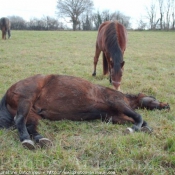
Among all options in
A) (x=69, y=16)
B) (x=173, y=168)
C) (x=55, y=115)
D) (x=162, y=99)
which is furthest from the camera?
(x=69, y=16)

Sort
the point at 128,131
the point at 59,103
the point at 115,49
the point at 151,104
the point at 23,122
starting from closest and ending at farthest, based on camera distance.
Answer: the point at 23,122 < the point at 128,131 < the point at 59,103 < the point at 151,104 < the point at 115,49

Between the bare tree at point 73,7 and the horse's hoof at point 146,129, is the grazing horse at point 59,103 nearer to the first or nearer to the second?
the horse's hoof at point 146,129

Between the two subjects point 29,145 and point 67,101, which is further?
point 67,101

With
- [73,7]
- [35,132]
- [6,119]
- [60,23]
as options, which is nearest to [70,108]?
[35,132]

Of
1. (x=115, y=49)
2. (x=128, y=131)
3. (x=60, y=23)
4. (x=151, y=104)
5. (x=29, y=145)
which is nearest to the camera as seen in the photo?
(x=29, y=145)

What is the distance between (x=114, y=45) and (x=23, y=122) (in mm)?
3489

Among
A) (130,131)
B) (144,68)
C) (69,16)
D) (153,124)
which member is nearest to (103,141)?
(130,131)

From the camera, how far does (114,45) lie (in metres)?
5.79

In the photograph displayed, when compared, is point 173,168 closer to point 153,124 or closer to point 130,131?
point 130,131

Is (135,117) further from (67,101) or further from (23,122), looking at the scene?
(23,122)

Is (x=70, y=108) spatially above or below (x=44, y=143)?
above

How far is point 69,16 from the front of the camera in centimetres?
5853

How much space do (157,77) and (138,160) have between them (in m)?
5.02

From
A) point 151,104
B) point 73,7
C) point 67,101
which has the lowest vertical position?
point 151,104
